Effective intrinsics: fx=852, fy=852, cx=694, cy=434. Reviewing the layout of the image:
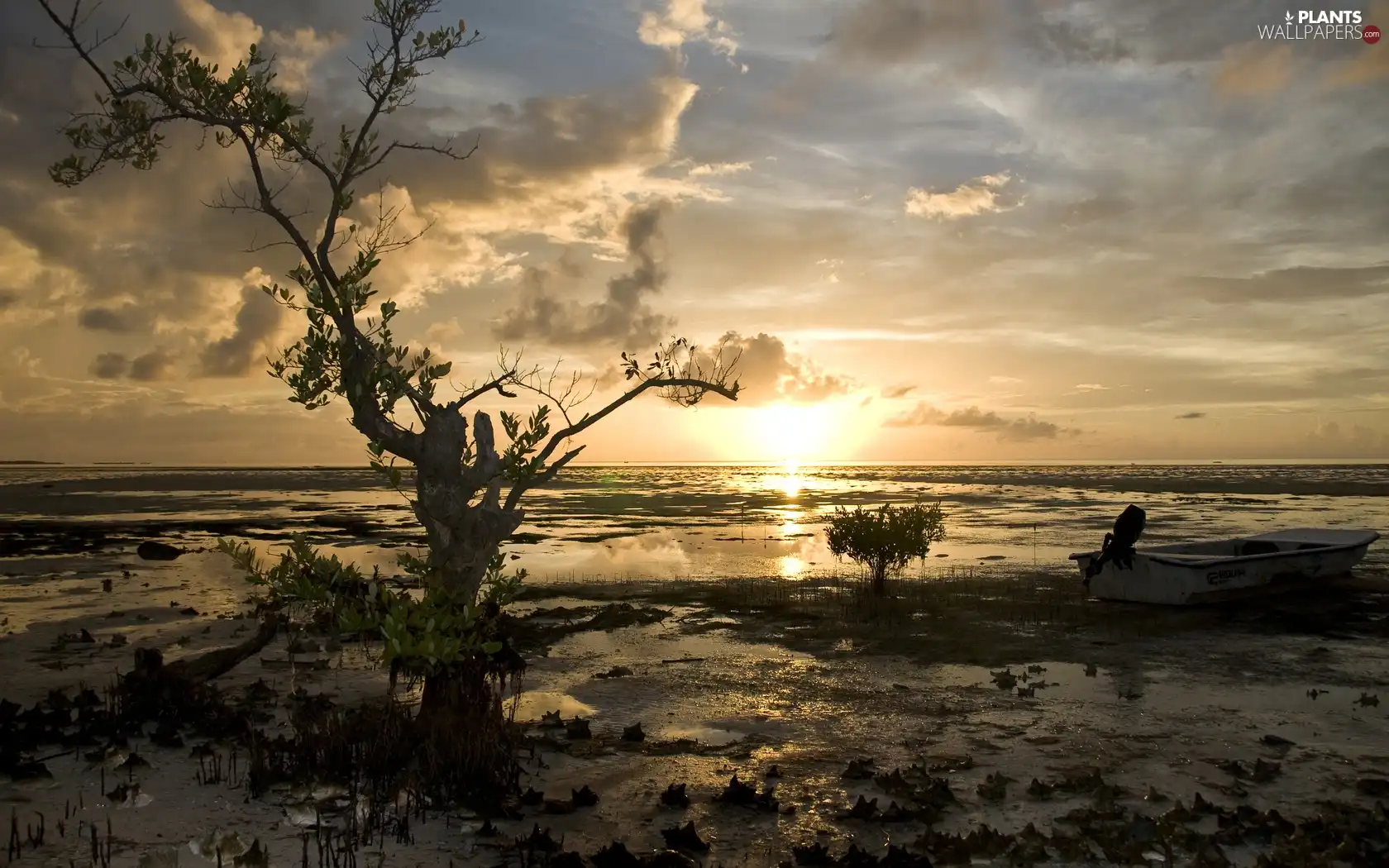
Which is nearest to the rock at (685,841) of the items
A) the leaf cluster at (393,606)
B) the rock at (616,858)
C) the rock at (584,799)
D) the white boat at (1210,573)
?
the rock at (616,858)

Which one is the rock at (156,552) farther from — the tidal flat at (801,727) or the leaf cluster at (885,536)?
the leaf cluster at (885,536)

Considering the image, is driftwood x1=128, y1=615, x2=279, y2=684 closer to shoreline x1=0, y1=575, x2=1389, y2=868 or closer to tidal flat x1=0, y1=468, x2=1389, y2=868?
tidal flat x1=0, y1=468, x2=1389, y2=868

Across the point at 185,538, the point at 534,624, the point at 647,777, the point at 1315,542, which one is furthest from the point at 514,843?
the point at 185,538

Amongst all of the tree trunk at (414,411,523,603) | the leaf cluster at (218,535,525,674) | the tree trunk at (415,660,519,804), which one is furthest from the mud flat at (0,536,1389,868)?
the tree trunk at (414,411,523,603)

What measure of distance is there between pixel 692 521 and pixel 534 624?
103 feet

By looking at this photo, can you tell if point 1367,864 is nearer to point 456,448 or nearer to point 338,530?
point 456,448

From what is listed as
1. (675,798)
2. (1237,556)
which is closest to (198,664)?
(675,798)

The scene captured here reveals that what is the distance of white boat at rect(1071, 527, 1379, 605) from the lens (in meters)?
20.7

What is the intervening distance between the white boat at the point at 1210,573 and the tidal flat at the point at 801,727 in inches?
20.7

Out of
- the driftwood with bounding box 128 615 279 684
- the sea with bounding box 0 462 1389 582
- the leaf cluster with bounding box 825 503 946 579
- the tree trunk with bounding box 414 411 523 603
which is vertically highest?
the tree trunk with bounding box 414 411 523 603

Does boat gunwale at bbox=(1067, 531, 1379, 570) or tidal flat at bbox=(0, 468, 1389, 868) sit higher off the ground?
boat gunwale at bbox=(1067, 531, 1379, 570)

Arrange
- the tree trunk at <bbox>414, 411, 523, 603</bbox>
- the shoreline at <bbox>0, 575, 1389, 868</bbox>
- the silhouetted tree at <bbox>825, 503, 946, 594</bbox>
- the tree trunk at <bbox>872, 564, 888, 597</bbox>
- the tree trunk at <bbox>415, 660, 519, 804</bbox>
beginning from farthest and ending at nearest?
1. the silhouetted tree at <bbox>825, 503, 946, 594</bbox>
2. the tree trunk at <bbox>872, 564, 888, 597</bbox>
3. the tree trunk at <bbox>414, 411, 523, 603</bbox>
4. the tree trunk at <bbox>415, 660, 519, 804</bbox>
5. the shoreline at <bbox>0, 575, 1389, 868</bbox>

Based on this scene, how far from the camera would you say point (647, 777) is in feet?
33.2

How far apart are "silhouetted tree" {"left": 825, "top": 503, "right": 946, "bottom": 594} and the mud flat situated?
2686mm
